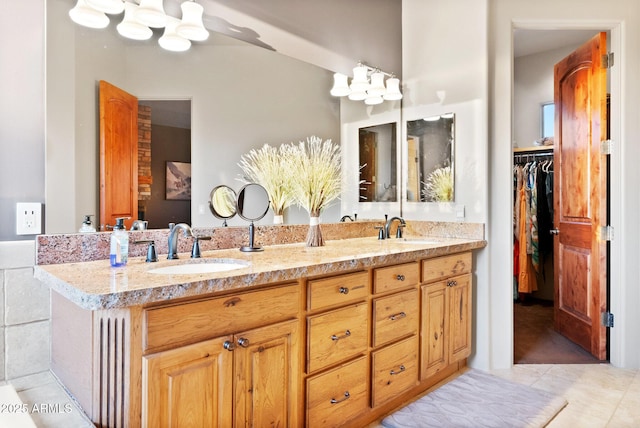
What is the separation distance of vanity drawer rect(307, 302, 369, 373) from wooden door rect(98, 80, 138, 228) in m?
0.97

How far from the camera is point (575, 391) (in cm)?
248

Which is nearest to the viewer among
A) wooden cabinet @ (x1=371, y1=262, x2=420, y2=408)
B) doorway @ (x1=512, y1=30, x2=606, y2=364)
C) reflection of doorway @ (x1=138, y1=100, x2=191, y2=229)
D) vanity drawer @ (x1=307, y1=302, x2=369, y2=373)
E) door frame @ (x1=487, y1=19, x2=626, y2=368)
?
vanity drawer @ (x1=307, y1=302, x2=369, y2=373)

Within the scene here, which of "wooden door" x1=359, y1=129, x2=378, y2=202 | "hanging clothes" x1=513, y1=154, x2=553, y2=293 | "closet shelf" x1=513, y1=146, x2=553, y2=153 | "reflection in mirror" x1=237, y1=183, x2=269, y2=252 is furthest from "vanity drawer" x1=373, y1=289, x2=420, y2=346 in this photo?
"closet shelf" x1=513, y1=146, x2=553, y2=153

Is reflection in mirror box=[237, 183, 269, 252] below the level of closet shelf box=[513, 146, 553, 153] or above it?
below

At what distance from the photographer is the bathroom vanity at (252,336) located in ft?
3.90

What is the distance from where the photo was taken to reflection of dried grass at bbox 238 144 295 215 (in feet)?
7.52

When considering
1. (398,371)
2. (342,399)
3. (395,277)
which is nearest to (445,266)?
(395,277)

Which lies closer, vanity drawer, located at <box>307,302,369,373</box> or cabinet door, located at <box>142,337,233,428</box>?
cabinet door, located at <box>142,337,233,428</box>

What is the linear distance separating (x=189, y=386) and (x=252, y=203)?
3.81 feet

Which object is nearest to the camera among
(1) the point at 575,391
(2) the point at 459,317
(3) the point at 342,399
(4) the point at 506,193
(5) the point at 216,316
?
(5) the point at 216,316

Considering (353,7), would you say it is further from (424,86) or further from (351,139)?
(351,139)

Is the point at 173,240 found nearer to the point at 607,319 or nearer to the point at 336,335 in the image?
the point at 336,335

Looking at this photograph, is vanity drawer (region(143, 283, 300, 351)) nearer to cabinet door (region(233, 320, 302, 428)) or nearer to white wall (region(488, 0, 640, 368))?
cabinet door (region(233, 320, 302, 428))

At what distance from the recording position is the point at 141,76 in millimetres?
1921
